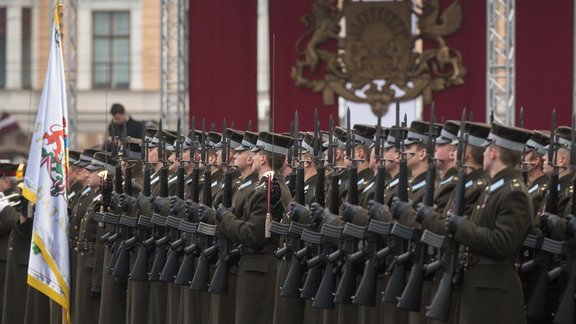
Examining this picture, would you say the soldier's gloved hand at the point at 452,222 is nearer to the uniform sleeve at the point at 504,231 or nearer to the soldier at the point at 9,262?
the uniform sleeve at the point at 504,231

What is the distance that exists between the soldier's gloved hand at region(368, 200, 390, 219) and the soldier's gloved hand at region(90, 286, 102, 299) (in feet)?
12.1

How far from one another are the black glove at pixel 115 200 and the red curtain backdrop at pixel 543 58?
22.6ft

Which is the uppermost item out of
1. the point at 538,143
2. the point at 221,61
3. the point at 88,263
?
the point at 221,61

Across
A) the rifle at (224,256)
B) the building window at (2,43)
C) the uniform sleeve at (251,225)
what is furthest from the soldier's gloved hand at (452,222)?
the building window at (2,43)

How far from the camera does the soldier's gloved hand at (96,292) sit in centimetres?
1073

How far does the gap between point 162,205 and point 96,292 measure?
1413 millimetres

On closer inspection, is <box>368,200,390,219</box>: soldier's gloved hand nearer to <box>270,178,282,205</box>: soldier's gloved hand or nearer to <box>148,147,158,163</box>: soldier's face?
<box>270,178,282,205</box>: soldier's gloved hand

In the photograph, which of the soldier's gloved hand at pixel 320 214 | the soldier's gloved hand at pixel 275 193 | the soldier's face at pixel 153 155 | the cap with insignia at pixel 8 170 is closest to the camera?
the soldier's gloved hand at pixel 320 214

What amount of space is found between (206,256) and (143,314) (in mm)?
1281

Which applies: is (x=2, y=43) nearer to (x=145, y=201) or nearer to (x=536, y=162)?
(x=145, y=201)

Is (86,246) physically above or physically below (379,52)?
below

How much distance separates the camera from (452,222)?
273 inches

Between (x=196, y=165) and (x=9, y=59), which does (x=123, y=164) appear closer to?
(x=196, y=165)

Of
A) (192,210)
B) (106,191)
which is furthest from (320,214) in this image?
(106,191)
